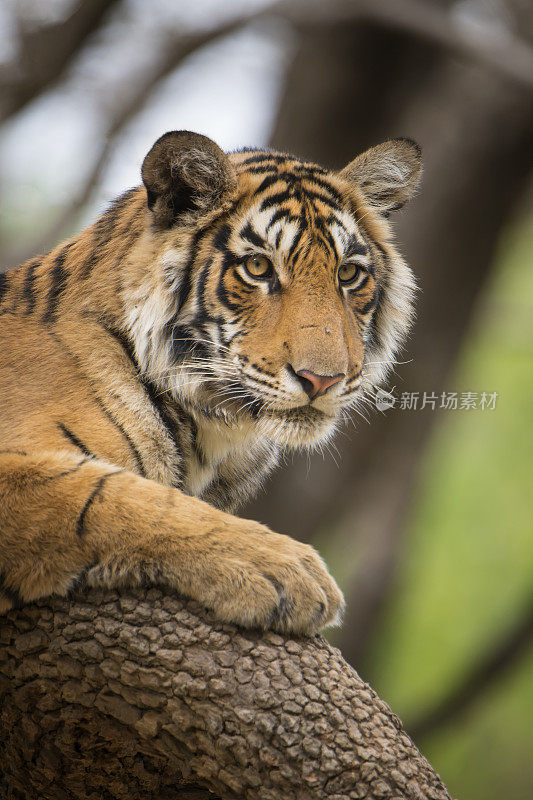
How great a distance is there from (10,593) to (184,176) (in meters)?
1.40

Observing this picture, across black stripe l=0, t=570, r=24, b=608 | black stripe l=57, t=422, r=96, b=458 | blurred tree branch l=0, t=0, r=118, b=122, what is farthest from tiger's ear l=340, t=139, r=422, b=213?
blurred tree branch l=0, t=0, r=118, b=122

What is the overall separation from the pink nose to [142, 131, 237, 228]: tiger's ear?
69 cm

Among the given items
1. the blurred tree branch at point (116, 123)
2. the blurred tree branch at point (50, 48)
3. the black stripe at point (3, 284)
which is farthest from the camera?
the blurred tree branch at point (116, 123)

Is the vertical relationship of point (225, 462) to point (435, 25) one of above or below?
below

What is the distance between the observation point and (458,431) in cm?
1024

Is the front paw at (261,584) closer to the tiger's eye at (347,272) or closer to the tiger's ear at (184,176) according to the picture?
the tiger's eye at (347,272)

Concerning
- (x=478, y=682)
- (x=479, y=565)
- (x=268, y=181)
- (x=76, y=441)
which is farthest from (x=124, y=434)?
(x=479, y=565)

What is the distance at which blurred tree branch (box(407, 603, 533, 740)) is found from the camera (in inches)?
287

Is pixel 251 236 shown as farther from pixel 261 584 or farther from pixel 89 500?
pixel 261 584

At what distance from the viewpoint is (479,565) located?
11.0 meters

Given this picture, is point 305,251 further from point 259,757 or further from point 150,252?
point 259,757

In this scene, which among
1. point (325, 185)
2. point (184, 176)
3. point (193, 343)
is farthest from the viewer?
point (325, 185)

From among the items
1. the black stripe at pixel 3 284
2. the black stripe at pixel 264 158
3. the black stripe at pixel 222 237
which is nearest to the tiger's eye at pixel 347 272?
the black stripe at pixel 222 237

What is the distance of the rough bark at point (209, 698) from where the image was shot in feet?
6.64
